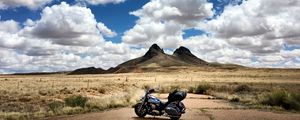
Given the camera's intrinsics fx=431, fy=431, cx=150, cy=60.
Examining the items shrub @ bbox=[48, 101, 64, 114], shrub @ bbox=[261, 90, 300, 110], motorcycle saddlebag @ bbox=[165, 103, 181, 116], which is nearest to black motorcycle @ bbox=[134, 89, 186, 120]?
motorcycle saddlebag @ bbox=[165, 103, 181, 116]

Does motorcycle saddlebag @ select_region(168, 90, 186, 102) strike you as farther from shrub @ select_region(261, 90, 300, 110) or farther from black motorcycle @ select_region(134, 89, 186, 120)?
shrub @ select_region(261, 90, 300, 110)

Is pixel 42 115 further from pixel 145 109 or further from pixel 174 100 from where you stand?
pixel 174 100

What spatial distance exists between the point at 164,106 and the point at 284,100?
973 cm

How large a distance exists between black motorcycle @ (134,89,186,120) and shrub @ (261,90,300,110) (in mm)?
8754

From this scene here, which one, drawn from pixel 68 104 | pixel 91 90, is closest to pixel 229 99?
pixel 68 104

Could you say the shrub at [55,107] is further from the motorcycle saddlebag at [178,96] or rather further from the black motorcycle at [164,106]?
the motorcycle saddlebag at [178,96]

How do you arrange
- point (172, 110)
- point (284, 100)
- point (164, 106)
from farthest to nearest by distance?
point (284, 100) < point (164, 106) < point (172, 110)

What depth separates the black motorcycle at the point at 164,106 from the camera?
17125 mm

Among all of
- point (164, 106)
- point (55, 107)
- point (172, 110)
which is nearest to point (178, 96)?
point (172, 110)

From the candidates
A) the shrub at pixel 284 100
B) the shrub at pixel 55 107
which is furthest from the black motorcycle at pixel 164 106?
the shrub at pixel 284 100

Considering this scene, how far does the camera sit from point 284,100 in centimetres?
2423

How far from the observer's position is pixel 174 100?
17.3 metres

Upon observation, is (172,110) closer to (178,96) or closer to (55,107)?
(178,96)

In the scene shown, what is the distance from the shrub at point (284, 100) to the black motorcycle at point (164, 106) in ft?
28.7
